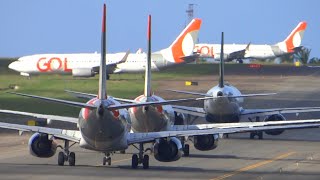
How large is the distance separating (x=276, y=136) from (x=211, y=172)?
75.7ft

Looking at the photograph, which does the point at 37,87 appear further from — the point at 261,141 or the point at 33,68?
the point at 261,141

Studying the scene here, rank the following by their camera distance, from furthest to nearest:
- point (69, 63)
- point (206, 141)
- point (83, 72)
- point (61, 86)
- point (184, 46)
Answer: point (184, 46)
point (69, 63)
point (83, 72)
point (61, 86)
point (206, 141)

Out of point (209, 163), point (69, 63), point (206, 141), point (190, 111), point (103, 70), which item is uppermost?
point (103, 70)

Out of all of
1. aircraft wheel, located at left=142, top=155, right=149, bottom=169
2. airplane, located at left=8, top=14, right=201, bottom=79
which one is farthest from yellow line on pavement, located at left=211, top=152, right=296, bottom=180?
airplane, located at left=8, top=14, right=201, bottom=79

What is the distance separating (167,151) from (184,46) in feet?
335

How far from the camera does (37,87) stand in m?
102

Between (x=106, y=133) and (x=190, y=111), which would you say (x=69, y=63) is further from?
(x=106, y=133)

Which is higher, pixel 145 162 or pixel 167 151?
pixel 167 151

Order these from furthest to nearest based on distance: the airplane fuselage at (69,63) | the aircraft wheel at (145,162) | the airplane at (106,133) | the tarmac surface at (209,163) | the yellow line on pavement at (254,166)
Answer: the airplane fuselage at (69,63) < the aircraft wheel at (145,162) < the tarmac surface at (209,163) < the yellow line on pavement at (254,166) < the airplane at (106,133)

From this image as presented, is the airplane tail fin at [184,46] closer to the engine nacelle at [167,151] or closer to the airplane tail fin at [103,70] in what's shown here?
the engine nacelle at [167,151]

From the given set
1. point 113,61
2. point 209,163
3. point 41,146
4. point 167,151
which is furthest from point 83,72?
point 167,151

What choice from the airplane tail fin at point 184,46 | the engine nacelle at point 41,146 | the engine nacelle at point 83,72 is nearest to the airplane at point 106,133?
the engine nacelle at point 41,146

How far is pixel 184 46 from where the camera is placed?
455 feet

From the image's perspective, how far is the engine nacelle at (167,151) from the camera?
3688 cm
